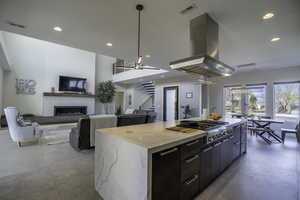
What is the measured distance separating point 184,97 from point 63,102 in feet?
23.6

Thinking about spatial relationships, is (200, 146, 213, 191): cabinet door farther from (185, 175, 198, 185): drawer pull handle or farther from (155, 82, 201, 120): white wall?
(155, 82, 201, 120): white wall

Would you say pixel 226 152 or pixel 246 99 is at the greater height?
pixel 246 99

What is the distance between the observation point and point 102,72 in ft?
35.6

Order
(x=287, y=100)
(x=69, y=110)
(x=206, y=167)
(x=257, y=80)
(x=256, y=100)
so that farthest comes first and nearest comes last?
1. (x=69, y=110)
2. (x=256, y=100)
3. (x=257, y=80)
4. (x=287, y=100)
5. (x=206, y=167)

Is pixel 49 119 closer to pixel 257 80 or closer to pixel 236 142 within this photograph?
pixel 236 142

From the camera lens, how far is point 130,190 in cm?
143

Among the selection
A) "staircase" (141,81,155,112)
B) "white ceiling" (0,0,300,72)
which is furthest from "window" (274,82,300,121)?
"staircase" (141,81,155,112)

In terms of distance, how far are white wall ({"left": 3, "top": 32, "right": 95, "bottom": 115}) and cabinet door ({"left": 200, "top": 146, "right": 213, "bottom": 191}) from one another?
8.98m

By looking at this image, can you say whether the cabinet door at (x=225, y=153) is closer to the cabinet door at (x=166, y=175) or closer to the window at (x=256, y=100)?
the cabinet door at (x=166, y=175)

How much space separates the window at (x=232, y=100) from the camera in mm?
7113

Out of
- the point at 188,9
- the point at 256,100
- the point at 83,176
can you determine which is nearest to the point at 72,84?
the point at 83,176

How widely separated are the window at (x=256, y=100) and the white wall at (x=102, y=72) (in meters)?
8.98

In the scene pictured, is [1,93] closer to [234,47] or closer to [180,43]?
[180,43]

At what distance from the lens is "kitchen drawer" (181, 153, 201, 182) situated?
1647 mm
